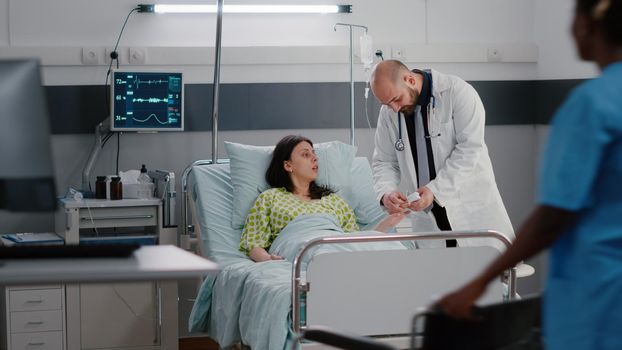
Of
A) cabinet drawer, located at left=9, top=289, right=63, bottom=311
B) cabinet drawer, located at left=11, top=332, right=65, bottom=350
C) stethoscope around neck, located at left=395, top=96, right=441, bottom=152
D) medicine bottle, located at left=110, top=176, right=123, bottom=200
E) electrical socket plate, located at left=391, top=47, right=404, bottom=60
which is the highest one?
electrical socket plate, located at left=391, top=47, right=404, bottom=60

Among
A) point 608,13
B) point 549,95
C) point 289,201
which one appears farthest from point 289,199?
point 608,13

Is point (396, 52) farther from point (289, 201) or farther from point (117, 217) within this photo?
point (117, 217)

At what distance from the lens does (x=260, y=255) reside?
162 inches

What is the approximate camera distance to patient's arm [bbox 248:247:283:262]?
13.4ft

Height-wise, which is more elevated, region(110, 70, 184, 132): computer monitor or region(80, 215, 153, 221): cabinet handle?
region(110, 70, 184, 132): computer monitor

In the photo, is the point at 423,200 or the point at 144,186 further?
the point at 144,186

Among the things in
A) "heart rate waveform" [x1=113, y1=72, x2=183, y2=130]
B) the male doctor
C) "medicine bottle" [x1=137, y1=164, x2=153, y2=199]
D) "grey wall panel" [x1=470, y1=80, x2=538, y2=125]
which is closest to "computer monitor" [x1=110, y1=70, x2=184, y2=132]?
"heart rate waveform" [x1=113, y1=72, x2=183, y2=130]

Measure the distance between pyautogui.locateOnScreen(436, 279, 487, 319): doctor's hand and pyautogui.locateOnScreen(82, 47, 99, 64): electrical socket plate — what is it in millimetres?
3856

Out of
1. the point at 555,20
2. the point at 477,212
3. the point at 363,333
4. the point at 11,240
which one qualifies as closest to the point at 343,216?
the point at 477,212

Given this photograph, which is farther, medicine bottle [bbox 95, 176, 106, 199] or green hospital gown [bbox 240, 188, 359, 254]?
medicine bottle [bbox 95, 176, 106, 199]

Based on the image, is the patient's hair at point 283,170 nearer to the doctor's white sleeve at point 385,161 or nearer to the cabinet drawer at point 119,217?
the doctor's white sleeve at point 385,161

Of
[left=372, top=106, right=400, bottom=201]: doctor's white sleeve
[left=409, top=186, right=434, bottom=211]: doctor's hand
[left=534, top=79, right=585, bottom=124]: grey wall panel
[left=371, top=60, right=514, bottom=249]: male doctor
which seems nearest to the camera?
[left=409, top=186, right=434, bottom=211]: doctor's hand

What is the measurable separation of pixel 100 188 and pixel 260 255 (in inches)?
46.7

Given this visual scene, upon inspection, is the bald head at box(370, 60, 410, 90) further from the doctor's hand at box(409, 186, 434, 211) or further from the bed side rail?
the bed side rail
